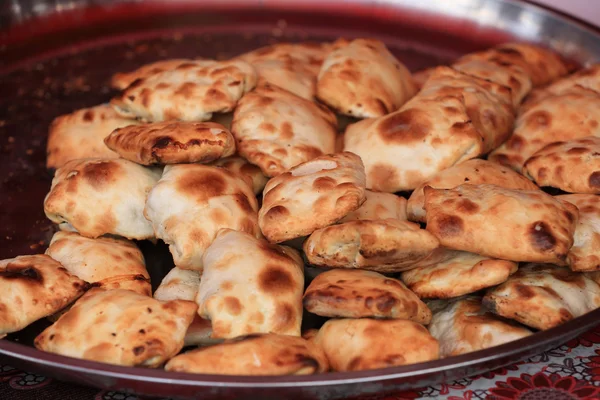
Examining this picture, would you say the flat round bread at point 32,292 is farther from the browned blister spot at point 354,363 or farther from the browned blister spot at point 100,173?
the browned blister spot at point 354,363

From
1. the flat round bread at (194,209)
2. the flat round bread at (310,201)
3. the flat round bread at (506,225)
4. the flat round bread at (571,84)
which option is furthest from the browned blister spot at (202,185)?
the flat round bread at (571,84)

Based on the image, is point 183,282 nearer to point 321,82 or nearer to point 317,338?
point 317,338

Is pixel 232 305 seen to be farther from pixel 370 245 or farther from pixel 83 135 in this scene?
pixel 83 135

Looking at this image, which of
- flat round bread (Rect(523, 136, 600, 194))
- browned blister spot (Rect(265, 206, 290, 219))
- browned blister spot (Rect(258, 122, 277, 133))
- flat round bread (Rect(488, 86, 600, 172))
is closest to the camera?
browned blister spot (Rect(265, 206, 290, 219))

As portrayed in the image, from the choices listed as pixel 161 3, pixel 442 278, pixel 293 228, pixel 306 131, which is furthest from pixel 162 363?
pixel 161 3

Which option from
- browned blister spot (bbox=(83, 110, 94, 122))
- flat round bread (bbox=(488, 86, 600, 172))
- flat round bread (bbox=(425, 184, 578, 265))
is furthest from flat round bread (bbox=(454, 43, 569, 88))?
browned blister spot (bbox=(83, 110, 94, 122))

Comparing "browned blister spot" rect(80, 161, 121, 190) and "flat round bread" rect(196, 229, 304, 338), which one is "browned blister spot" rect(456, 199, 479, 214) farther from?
"browned blister spot" rect(80, 161, 121, 190)
